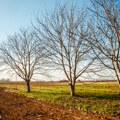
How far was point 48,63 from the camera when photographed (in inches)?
1017

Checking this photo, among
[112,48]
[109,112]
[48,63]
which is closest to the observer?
[109,112]

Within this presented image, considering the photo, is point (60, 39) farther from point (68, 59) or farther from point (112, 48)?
point (112, 48)

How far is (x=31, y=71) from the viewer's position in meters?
37.3

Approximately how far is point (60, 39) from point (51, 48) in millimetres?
1687

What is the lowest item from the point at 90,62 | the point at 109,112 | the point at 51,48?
the point at 109,112

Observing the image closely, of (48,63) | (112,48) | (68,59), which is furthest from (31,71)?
(112,48)

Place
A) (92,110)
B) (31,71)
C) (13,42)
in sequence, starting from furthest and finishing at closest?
(13,42), (31,71), (92,110)

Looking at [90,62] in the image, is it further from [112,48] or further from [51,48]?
[112,48]

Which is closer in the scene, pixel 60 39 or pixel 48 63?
pixel 60 39

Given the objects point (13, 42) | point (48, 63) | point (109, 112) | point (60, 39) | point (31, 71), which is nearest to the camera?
point (109, 112)

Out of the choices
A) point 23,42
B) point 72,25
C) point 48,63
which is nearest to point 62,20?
point 72,25

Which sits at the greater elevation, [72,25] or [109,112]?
[72,25]

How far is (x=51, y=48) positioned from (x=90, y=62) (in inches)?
164

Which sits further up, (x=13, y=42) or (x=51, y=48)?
(x=13, y=42)
